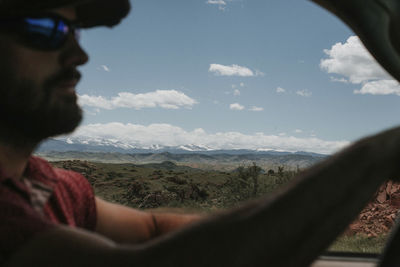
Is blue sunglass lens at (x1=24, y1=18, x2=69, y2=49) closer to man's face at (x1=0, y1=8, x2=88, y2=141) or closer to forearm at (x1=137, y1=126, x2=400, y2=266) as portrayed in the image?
man's face at (x1=0, y1=8, x2=88, y2=141)

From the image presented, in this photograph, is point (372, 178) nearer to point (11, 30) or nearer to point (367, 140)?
point (367, 140)

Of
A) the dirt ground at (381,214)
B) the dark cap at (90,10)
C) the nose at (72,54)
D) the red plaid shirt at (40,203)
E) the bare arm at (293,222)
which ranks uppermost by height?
the dark cap at (90,10)

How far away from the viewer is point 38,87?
0.83 m

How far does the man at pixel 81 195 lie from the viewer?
51 centimetres

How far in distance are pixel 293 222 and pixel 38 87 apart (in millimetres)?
583

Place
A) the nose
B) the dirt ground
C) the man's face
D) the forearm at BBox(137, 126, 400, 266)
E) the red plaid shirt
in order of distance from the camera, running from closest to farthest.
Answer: the forearm at BBox(137, 126, 400, 266) → the red plaid shirt → the man's face → the nose → the dirt ground

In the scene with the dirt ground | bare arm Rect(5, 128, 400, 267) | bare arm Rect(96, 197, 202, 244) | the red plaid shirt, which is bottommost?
the dirt ground

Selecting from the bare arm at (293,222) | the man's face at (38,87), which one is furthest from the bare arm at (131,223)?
the bare arm at (293,222)

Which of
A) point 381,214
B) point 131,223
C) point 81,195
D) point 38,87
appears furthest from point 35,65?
point 381,214

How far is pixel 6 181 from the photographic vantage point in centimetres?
79

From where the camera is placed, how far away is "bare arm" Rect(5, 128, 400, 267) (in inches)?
19.9

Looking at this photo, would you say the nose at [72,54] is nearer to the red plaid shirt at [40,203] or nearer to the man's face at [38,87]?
the man's face at [38,87]

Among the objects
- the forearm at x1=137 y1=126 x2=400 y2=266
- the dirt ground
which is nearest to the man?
the forearm at x1=137 y1=126 x2=400 y2=266

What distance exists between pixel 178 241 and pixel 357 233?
9131 mm
